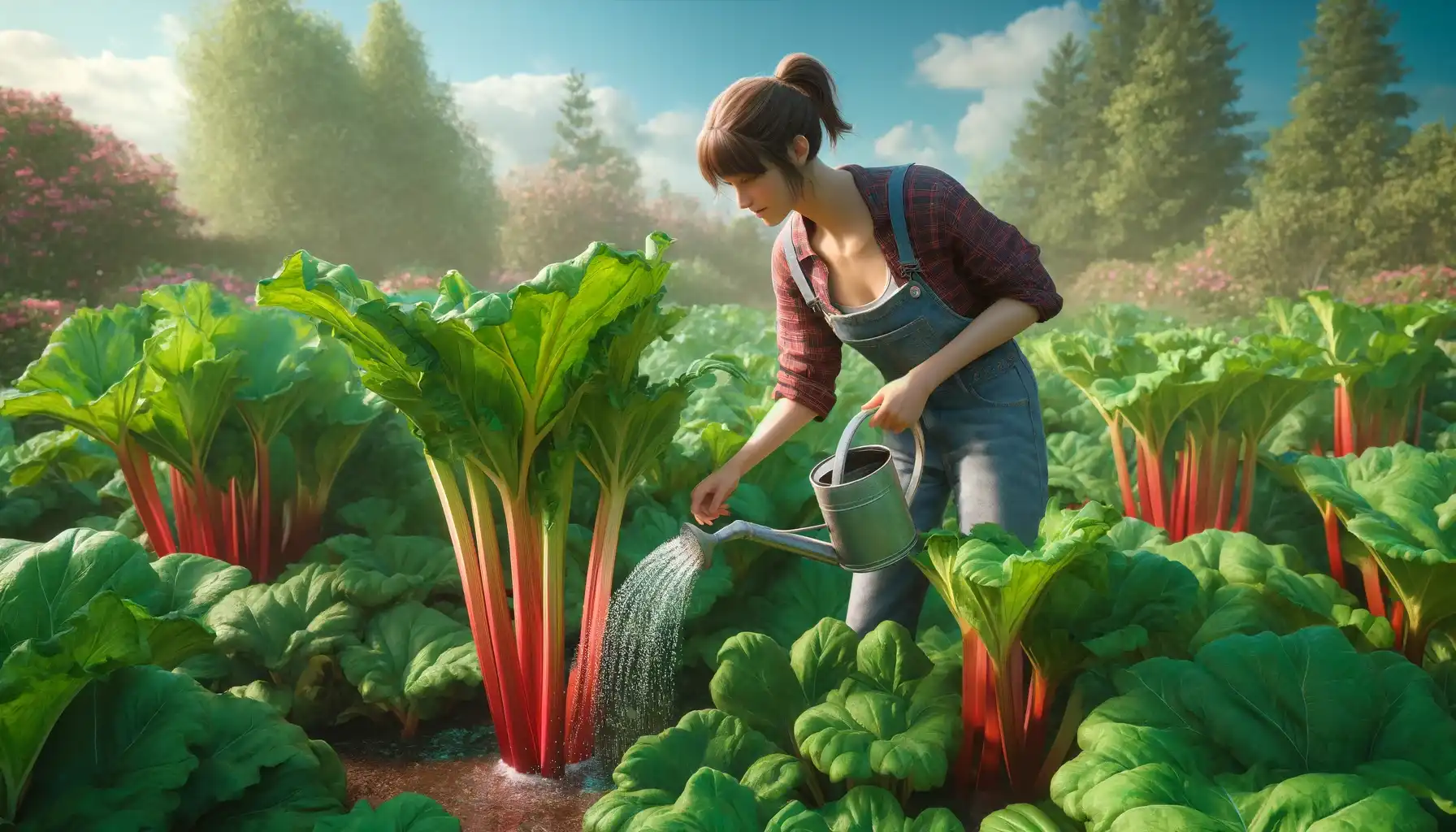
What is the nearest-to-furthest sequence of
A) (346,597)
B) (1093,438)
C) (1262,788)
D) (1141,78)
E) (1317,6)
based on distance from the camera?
(1262,788)
(346,597)
(1093,438)
(1317,6)
(1141,78)

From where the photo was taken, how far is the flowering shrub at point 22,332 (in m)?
6.74

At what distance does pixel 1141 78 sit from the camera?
75.8 feet

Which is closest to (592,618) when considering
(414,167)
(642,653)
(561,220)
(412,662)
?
(642,653)

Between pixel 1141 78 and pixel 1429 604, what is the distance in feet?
81.1

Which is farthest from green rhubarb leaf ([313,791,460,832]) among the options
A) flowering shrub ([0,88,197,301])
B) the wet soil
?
flowering shrub ([0,88,197,301])

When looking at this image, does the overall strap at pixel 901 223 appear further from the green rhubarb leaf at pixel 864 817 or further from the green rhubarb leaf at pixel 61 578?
the green rhubarb leaf at pixel 61 578

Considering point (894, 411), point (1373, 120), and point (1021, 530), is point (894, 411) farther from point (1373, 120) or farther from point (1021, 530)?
point (1373, 120)

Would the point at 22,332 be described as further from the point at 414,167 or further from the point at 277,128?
the point at 414,167

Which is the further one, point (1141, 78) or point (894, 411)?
point (1141, 78)

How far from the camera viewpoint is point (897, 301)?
180cm

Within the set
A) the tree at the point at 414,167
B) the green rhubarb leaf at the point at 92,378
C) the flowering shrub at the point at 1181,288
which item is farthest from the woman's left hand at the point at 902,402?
the tree at the point at 414,167

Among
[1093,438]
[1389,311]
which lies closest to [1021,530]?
[1093,438]

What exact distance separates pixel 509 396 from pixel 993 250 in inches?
37.1

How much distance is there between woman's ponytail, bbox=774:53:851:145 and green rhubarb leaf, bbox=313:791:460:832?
53.8 inches
